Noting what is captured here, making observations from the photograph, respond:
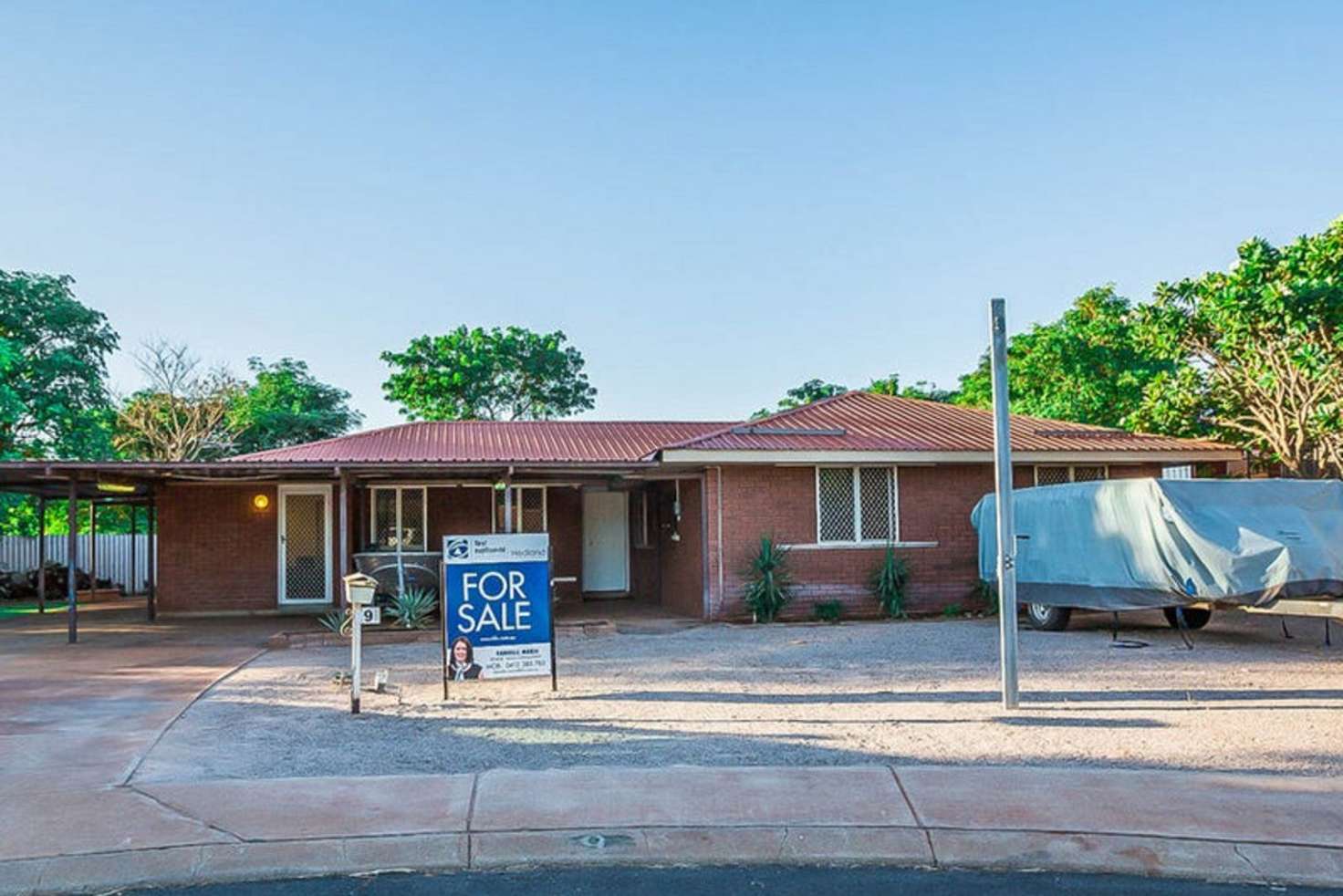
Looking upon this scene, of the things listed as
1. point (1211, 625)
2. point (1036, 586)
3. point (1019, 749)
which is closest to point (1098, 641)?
point (1036, 586)

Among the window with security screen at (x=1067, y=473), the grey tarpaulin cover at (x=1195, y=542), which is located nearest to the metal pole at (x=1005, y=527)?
the grey tarpaulin cover at (x=1195, y=542)

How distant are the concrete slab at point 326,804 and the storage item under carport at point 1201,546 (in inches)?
334

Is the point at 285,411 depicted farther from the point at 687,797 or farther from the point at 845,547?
the point at 687,797

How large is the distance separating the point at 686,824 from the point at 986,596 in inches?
470

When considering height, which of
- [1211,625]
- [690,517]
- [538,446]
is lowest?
[1211,625]

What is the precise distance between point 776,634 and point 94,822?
9.54 meters

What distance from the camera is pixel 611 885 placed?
496 cm

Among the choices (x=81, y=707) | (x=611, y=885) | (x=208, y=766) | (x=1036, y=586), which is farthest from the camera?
(x=1036, y=586)

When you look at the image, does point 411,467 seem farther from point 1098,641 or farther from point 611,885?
point 611,885

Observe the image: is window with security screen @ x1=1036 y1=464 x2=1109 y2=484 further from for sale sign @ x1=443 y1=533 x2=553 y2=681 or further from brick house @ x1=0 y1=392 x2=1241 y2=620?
for sale sign @ x1=443 y1=533 x2=553 y2=681

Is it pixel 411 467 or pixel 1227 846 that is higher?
pixel 411 467

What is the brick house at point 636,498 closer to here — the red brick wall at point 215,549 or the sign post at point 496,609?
the red brick wall at point 215,549

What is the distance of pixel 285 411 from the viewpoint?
3678 cm

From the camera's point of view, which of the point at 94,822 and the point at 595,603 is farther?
the point at 595,603
